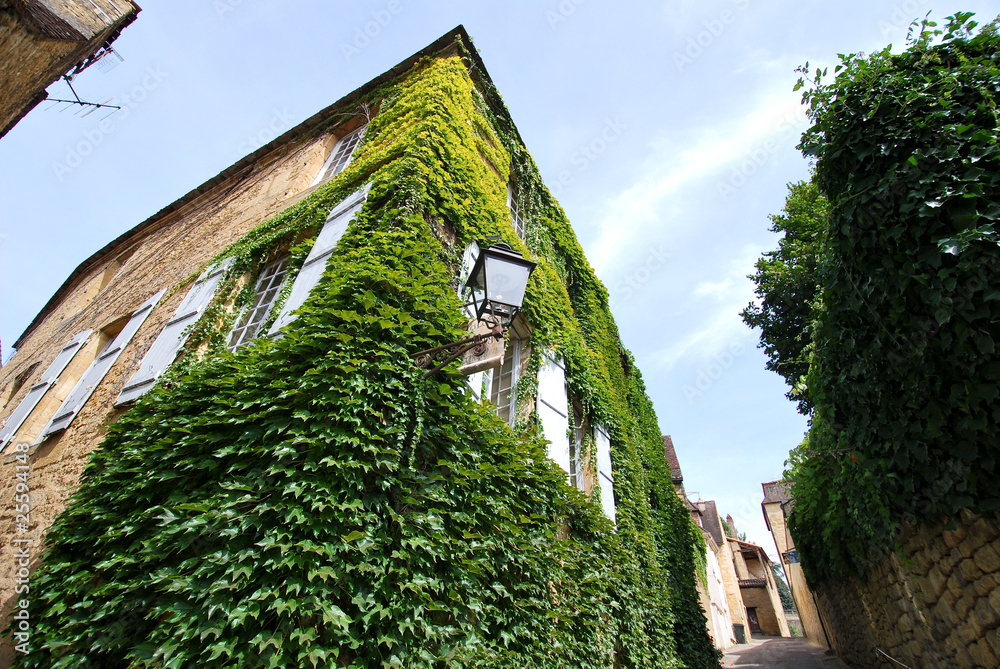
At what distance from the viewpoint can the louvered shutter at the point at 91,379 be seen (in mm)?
5449

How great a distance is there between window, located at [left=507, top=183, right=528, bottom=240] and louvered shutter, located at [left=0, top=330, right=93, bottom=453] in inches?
278

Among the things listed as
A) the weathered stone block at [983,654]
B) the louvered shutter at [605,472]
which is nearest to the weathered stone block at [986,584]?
the weathered stone block at [983,654]

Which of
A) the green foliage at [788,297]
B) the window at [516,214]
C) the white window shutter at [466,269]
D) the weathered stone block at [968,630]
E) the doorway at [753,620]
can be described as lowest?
the weathered stone block at [968,630]

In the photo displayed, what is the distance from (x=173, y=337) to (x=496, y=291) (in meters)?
4.05

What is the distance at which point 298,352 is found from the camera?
3246mm

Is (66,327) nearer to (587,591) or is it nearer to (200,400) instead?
(200,400)

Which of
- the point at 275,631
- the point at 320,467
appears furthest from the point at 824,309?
the point at 275,631

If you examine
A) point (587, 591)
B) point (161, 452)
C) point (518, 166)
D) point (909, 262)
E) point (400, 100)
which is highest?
point (518, 166)

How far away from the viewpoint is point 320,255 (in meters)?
4.58

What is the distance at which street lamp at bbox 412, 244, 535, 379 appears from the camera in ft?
11.3

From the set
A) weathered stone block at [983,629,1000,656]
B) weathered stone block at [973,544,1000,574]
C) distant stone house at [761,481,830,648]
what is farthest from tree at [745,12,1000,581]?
distant stone house at [761,481,830,648]

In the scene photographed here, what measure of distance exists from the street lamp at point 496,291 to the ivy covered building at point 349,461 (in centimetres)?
17

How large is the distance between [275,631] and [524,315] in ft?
13.4

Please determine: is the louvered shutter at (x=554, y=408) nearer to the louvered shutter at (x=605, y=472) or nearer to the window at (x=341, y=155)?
the louvered shutter at (x=605, y=472)
